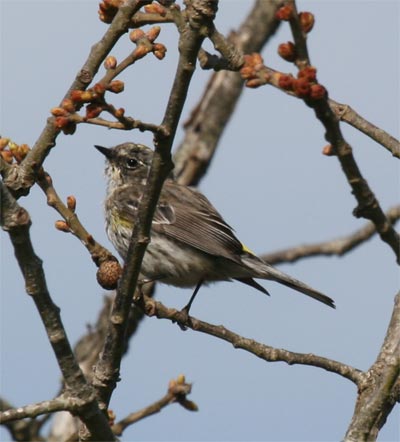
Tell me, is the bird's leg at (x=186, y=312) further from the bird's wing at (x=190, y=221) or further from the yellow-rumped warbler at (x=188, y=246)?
the bird's wing at (x=190, y=221)

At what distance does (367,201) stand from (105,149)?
7.01 meters

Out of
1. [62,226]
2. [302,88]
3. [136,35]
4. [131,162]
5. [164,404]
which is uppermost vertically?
[131,162]

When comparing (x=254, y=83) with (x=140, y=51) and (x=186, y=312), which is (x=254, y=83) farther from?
(x=186, y=312)

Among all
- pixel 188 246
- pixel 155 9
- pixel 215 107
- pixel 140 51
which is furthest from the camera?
pixel 215 107

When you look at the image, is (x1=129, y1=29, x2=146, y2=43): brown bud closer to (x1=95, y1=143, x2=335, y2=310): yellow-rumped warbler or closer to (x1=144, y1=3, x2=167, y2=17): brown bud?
(x1=144, y1=3, x2=167, y2=17): brown bud

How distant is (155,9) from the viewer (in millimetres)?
5012

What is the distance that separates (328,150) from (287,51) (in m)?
0.45

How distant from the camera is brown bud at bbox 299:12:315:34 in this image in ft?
12.9

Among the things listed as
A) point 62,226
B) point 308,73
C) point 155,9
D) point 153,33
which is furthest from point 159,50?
point 308,73

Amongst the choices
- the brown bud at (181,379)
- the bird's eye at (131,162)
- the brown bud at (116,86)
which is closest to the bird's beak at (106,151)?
the bird's eye at (131,162)

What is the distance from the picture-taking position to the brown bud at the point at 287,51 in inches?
154

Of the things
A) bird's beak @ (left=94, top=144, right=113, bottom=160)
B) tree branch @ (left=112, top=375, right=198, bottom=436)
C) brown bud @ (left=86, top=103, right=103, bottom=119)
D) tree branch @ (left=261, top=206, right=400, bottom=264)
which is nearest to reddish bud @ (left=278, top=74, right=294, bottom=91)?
brown bud @ (left=86, top=103, right=103, bottom=119)

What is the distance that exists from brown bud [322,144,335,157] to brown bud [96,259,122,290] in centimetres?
150

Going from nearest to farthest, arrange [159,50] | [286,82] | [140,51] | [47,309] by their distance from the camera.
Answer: [286,82]
[47,309]
[140,51]
[159,50]
